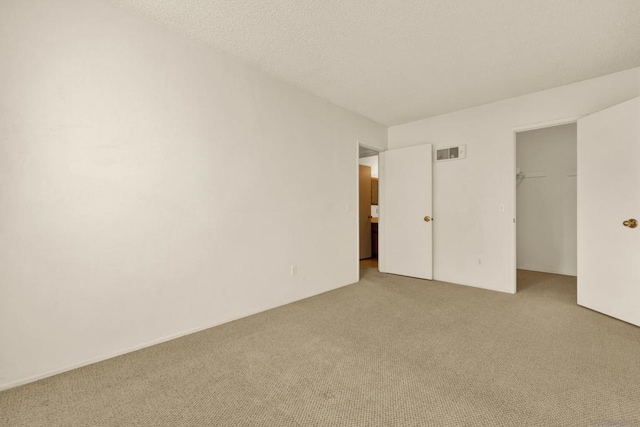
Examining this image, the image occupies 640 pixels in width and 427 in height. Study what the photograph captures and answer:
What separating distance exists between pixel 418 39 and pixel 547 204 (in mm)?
4239

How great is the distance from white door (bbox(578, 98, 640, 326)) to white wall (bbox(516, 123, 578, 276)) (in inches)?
75.9

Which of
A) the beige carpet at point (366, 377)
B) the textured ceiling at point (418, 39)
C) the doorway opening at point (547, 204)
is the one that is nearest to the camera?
the beige carpet at point (366, 377)

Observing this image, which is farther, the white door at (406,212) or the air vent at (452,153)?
the white door at (406,212)

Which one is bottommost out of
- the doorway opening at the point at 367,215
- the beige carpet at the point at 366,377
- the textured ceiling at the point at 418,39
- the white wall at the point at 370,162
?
the beige carpet at the point at 366,377

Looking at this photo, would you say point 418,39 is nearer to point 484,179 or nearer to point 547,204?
point 484,179

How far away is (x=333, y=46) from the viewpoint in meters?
2.60

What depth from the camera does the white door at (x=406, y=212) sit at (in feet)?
14.5

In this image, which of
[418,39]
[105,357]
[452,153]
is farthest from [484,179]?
[105,357]

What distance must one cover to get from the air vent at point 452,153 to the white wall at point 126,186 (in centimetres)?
240

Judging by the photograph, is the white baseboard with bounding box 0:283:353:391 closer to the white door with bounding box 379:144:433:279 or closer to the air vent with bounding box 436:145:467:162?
the white door with bounding box 379:144:433:279

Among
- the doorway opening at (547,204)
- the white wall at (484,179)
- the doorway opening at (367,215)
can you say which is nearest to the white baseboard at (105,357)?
the white wall at (484,179)

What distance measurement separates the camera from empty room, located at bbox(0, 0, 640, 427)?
1724 millimetres

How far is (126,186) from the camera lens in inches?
85.9

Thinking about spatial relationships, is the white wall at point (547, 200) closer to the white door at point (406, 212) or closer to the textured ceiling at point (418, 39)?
the textured ceiling at point (418, 39)
